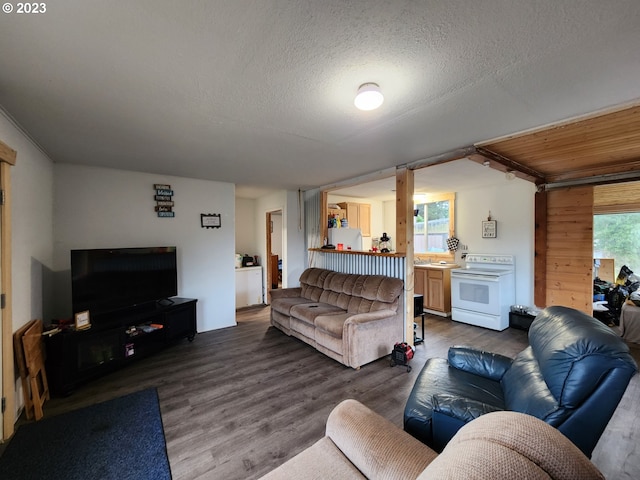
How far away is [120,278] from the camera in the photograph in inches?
127

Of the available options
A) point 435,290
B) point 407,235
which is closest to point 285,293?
point 407,235

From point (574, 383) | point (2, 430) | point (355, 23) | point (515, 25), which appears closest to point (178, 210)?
point (2, 430)

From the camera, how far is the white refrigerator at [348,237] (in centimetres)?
482

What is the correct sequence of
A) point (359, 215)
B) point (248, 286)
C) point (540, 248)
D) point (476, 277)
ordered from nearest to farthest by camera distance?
point (540, 248), point (476, 277), point (248, 286), point (359, 215)

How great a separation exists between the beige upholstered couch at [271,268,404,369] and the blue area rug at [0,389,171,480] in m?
1.81

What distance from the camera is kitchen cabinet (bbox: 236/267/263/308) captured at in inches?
228

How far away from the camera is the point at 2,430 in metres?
1.96

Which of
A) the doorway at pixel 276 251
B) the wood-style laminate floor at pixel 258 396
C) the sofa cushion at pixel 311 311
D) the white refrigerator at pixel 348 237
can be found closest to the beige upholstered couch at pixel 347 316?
the sofa cushion at pixel 311 311

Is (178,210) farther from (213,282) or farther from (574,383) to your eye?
(574,383)

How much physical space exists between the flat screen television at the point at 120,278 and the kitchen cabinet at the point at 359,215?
3681mm

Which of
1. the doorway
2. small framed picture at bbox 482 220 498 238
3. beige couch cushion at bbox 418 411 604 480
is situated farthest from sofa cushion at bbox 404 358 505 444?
the doorway

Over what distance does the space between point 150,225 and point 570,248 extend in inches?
250

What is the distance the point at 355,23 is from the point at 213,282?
4.17 m

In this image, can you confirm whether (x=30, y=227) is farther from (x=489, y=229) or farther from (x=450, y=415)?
(x=489, y=229)
